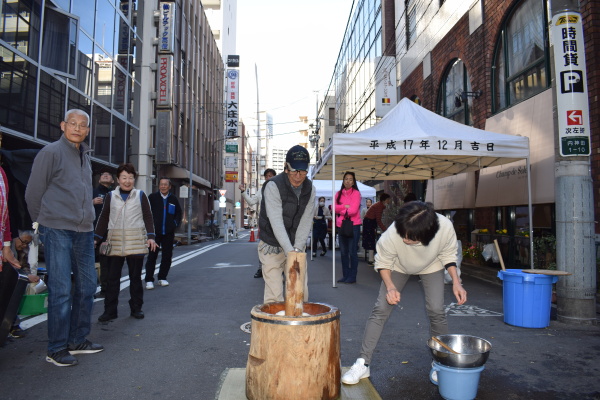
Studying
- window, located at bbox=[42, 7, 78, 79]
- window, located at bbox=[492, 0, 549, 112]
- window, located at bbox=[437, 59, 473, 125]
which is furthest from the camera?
window, located at bbox=[437, 59, 473, 125]

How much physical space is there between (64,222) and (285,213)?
72.3 inches

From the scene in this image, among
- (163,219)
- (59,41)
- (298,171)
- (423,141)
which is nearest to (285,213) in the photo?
(298,171)

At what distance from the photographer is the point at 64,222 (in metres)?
3.76

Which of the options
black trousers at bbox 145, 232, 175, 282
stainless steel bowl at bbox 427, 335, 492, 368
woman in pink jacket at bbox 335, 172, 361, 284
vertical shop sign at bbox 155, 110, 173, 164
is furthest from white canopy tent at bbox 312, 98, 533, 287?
vertical shop sign at bbox 155, 110, 173, 164

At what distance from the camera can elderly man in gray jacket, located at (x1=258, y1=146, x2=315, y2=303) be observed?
361 centimetres

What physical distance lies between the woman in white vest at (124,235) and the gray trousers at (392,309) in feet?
10.3

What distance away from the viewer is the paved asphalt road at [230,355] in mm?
3298

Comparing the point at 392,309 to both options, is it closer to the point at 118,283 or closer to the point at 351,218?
the point at 118,283

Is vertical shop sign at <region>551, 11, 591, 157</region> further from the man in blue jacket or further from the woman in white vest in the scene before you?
the man in blue jacket

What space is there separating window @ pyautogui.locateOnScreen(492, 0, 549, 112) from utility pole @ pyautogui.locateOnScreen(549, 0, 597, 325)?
3.41 metres

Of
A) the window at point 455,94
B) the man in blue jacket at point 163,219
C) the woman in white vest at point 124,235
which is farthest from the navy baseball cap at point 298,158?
the window at point 455,94

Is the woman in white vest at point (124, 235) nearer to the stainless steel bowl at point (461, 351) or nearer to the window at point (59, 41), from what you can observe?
the stainless steel bowl at point (461, 351)

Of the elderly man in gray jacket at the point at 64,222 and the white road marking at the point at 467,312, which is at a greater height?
the elderly man in gray jacket at the point at 64,222

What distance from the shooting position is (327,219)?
1423 cm
